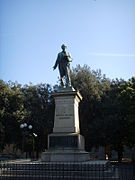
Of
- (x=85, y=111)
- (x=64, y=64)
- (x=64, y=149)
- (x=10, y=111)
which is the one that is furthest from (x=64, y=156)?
(x=10, y=111)

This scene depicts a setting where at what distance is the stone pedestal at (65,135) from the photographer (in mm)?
14672

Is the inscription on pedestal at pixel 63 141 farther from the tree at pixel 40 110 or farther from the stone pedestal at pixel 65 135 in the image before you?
the tree at pixel 40 110

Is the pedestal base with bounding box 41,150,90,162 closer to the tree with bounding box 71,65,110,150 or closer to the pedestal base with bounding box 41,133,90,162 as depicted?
the pedestal base with bounding box 41,133,90,162

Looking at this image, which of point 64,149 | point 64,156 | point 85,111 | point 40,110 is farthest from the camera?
point 40,110

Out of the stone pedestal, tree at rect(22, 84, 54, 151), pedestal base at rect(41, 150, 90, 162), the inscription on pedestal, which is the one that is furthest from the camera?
tree at rect(22, 84, 54, 151)

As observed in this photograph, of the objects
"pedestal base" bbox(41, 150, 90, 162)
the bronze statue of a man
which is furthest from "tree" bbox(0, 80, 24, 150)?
"pedestal base" bbox(41, 150, 90, 162)

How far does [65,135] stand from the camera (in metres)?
15.2

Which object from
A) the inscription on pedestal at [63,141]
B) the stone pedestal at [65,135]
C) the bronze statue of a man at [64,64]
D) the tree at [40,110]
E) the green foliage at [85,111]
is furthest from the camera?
the tree at [40,110]

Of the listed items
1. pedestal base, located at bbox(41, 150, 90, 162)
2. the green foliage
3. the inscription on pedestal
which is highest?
the green foliage

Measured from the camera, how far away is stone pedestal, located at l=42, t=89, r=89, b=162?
14672 mm

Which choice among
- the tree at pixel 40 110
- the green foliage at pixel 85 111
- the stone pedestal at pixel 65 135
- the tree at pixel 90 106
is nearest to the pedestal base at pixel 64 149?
the stone pedestal at pixel 65 135

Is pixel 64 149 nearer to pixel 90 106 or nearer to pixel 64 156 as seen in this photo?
pixel 64 156

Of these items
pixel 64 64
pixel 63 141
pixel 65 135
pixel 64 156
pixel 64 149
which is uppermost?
pixel 64 64

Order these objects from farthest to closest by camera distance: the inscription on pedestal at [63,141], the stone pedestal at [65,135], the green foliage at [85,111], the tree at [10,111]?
the tree at [10,111], the green foliage at [85,111], the inscription on pedestal at [63,141], the stone pedestal at [65,135]
